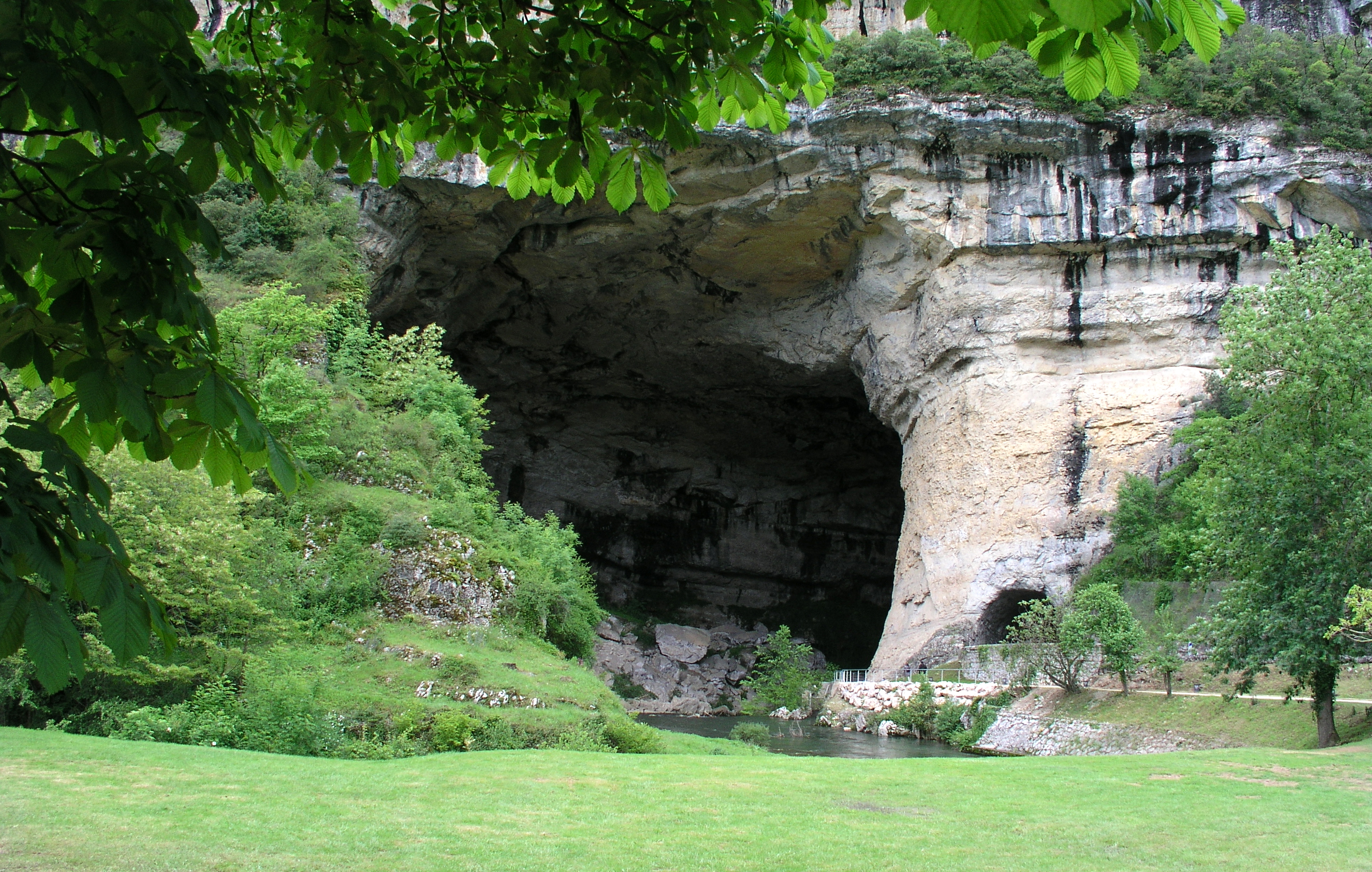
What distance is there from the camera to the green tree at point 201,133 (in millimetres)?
2178

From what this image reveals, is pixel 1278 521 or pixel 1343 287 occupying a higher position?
pixel 1343 287

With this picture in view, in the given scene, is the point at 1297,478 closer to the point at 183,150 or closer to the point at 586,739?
the point at 586,739

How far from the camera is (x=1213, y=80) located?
23.3 metres

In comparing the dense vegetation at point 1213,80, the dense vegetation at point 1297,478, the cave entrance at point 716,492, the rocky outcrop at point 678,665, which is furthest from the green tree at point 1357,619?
the cave entrance at point 716,492

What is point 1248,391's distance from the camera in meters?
13.8

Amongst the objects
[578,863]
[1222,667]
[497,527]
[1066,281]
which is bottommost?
[578,863]

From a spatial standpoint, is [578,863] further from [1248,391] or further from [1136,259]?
[1136,259]

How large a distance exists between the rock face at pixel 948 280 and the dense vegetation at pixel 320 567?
23.4 ft

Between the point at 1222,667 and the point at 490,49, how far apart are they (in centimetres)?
1430

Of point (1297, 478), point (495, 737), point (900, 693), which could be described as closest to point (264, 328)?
point (495, 737)

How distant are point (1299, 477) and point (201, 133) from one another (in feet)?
46.8

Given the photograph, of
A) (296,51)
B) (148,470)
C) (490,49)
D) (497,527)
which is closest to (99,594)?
(490,49)

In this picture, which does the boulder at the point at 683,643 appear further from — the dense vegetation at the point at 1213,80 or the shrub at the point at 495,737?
the shrub at the point at 495,737

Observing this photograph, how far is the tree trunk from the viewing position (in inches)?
471
